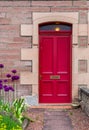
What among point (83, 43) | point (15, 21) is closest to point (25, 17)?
point (15, 21)

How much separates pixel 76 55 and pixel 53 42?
86cm

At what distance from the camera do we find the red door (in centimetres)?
1176

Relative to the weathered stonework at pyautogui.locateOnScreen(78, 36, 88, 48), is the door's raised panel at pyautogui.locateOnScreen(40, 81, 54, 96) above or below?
below

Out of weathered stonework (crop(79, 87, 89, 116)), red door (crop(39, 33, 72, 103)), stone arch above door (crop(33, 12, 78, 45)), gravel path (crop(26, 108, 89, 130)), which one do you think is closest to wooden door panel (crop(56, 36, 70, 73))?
red door (crop(39, 33, 72, 103))

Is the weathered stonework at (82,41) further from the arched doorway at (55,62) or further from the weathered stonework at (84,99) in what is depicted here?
the weathered stonework at (84,99)

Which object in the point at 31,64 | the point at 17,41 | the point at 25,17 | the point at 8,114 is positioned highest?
the point at 25,17

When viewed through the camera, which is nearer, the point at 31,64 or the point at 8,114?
the point at 8,114

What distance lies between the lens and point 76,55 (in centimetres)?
1152

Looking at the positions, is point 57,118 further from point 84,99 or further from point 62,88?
point 62,88

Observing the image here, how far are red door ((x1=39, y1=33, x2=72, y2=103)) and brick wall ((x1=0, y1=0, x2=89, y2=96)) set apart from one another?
511mm

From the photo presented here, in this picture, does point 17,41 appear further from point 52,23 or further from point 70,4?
point 70,4

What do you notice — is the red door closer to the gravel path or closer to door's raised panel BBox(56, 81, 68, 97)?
door's raised panel BBox(56, 81, 68, 97)

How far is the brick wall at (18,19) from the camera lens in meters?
11.5

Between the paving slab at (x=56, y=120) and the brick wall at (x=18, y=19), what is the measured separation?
1.45 metres
